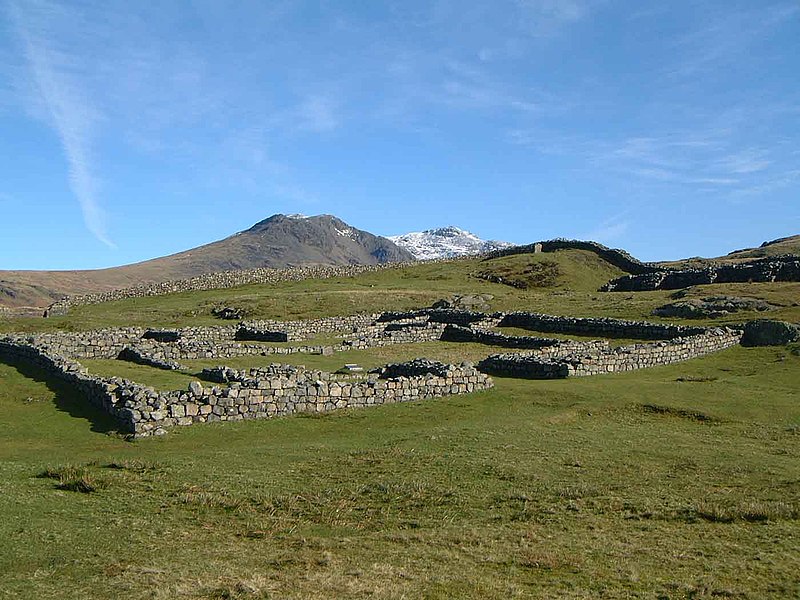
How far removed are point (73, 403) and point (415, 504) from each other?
14.7 metres

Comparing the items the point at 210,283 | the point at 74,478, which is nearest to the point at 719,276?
the point at 210,283

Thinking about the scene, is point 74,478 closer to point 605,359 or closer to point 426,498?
point 426,498

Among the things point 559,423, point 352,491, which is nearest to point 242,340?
point 559,423

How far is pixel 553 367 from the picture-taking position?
96.3ft

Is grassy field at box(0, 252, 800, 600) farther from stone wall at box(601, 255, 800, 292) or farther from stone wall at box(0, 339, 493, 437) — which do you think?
stone wall at box(601, 255, 800, 292)

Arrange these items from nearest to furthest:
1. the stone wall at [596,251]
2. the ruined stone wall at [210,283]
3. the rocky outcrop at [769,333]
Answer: the rocky outcrop at [769,333] < the ruined stone wall at [210,283] < the stone wall at [596,251]

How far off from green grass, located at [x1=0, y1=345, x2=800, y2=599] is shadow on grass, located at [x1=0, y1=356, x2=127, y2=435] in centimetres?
16

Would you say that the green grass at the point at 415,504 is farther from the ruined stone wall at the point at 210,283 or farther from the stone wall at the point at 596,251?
the stone wall at the point at 596,251

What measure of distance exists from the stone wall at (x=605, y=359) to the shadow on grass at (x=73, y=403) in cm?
1666

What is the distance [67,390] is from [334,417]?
406 inches

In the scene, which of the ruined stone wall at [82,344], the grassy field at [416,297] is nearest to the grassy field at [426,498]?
the ruined stone wall at [82,344]

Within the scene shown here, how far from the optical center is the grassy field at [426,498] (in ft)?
31.6

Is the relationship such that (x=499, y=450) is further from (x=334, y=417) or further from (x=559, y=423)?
(x=334, y=417)

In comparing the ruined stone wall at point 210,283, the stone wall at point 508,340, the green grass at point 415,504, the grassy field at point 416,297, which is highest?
the ruined stone wall at point 210,283
